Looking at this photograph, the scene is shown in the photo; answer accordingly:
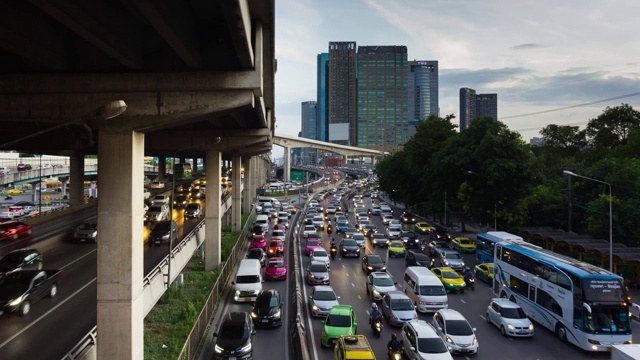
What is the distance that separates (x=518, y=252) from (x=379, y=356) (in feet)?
35.2

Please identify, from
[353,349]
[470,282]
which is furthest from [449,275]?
[353,349]

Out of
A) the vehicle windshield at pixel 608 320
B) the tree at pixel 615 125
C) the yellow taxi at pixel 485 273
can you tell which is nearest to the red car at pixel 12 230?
the yellow taxi at pixel 485 273

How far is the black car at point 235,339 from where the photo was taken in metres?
14.5

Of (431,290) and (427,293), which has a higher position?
(431,290)

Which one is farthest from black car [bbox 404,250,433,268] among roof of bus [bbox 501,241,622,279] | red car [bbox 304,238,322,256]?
red car [bbox 304,238,322,256]

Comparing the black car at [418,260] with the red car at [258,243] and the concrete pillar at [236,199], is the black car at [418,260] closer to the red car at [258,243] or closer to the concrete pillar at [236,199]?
the red car at [258,243]

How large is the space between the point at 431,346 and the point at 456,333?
94.6 inches

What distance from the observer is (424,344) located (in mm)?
14164

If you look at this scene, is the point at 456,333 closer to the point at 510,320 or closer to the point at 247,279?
the point at 510,320

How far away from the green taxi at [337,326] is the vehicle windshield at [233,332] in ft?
9.99

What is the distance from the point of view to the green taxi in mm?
16188

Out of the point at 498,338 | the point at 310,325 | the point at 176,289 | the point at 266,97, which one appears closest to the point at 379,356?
the point at 310,325

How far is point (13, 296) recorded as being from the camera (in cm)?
1516

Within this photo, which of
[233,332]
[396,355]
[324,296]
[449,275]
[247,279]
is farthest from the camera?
[449,275]
